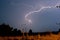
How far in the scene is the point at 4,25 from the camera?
5228cm

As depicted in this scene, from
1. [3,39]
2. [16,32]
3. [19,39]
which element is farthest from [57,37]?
[16,32]

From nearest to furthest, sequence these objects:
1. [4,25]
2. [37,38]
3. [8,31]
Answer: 1. [37,38]
2. [8,31]
3. [4,25]

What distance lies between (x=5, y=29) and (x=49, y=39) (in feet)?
72.3

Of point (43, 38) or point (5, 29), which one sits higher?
point (5, 29)

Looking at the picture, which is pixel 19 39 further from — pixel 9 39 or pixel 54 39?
pixel 54 39

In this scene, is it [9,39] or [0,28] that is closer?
[9,39]

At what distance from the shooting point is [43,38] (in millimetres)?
29922

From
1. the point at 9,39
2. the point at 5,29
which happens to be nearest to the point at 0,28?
the point at 5,29

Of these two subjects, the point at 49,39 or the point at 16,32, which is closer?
the point at 49,39

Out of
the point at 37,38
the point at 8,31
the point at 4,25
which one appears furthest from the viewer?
the point at 4,25

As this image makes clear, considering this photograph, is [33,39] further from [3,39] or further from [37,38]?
[3,39]

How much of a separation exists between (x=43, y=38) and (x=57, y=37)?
2.59 metres

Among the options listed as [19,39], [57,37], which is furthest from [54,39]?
[19,39]

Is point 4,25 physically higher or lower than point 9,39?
higher
